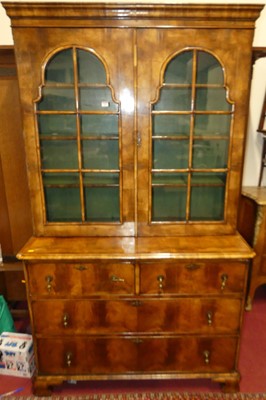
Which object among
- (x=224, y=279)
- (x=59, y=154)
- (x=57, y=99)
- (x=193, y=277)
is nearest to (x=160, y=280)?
(x=193, y=277)

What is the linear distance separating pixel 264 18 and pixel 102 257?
2.06 meters

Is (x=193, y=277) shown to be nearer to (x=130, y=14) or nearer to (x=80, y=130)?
(x=80, y=130)

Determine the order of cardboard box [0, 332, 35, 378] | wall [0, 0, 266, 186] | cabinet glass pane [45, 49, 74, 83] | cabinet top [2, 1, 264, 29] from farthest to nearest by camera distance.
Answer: wall [0, 0, 266, 186] → cardboard box [0, 332, 35, 378] → cabinet glass pane [45, 49, 74, 83] → cabinet top [2, 1, 264, 29]

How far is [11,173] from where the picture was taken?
1.97 meters

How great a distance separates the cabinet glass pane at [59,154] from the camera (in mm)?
1501

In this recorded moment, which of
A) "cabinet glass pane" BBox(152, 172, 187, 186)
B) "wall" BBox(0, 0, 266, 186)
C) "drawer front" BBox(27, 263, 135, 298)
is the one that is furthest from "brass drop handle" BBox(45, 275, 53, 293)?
"wall" BBox(0, 0, 266, 186)

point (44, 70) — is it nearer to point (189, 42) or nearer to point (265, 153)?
point (189, 42)

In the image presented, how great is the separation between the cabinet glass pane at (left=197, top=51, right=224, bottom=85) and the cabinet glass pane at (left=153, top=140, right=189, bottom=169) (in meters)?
0.32

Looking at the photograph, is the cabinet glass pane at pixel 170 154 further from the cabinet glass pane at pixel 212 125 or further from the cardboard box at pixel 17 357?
the cardboard box at pixel 17 357

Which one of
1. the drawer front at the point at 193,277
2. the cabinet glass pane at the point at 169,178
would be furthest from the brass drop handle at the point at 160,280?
the cabinet glass pane at the point at 169,178

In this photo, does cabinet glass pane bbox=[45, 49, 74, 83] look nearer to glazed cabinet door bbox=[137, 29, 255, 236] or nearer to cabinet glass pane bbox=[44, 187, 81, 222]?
glazed cabinet door bbox=[137, 29, 255, 236]

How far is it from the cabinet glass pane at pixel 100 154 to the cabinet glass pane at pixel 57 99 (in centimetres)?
20

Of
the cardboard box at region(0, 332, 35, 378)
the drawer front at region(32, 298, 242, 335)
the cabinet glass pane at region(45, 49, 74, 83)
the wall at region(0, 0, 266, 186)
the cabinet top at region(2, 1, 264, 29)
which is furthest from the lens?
the wall at region(0, 0, 266, 186)

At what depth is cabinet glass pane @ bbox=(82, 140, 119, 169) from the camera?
1503 millimetres
